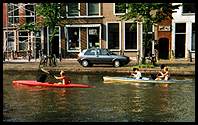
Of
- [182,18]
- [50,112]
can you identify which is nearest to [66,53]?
[182,18]

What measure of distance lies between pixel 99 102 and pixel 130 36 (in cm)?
1328

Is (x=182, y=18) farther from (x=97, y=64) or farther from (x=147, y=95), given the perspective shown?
(x=147, y=95)

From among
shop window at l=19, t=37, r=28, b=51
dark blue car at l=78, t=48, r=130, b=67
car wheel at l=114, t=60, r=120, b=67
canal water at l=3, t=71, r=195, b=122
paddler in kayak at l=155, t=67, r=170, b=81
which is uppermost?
shop window at l=19, t=37, r=28, b=51

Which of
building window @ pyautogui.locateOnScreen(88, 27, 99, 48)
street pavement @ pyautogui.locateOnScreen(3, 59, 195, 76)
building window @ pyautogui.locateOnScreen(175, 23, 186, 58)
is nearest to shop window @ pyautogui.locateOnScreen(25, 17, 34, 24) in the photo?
building window @ pyautogui.locateOnScreen(88, 27, 99, 48)

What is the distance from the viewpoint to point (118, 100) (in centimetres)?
1523

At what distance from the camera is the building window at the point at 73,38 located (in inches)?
988

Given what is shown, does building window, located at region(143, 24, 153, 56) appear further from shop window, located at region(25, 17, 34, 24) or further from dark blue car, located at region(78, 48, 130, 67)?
shop window, located at region(25, 17, 34, 24)

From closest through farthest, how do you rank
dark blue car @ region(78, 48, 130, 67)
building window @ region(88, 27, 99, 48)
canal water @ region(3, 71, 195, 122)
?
canal water @ region(3, 71, 195, 122) < dark blue car @ region(78, 48, 130, 67) < building window @ region(88, 27, 99, 48)

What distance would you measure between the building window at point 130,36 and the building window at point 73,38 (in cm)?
306

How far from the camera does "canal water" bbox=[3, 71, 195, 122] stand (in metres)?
11.5

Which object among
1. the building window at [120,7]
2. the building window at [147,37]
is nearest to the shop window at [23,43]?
the building window at [120,7]

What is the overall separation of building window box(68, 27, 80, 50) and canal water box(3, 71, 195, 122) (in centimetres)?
428

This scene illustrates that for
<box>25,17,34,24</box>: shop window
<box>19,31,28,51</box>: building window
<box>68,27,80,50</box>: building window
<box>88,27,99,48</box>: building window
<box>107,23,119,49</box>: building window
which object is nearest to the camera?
<box>68,27,80,50</box>: building window

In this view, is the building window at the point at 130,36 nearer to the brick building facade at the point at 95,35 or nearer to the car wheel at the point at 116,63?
the brick building facade at the point at 95,35
